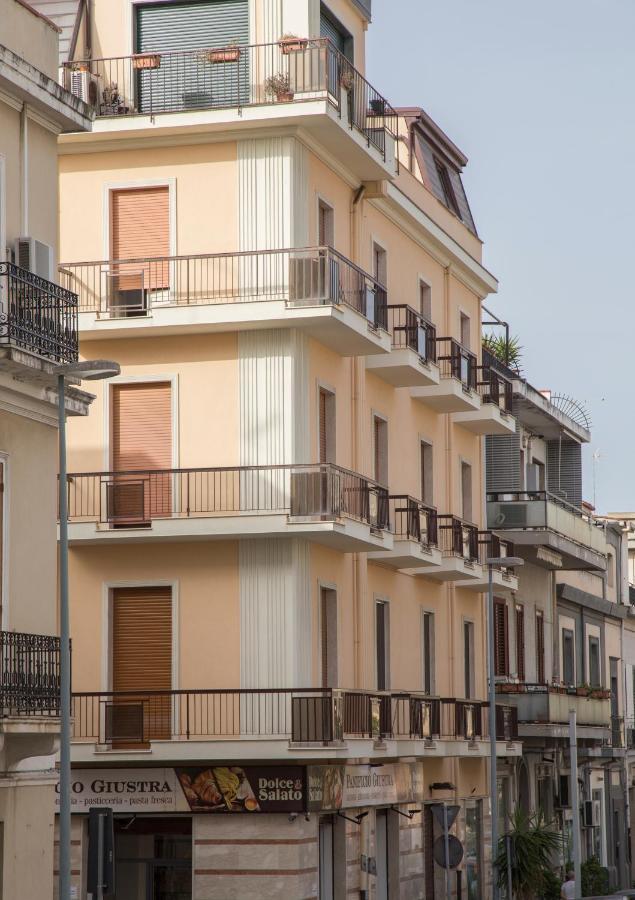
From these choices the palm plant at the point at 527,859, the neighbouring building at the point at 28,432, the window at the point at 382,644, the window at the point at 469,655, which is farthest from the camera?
the window at the point at 469,655

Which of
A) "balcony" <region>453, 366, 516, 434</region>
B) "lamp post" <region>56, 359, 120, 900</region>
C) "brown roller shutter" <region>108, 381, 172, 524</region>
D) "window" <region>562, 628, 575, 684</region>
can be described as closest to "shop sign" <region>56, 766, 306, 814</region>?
"brown roller shutter" <region>108, 381, 172, 524</region>

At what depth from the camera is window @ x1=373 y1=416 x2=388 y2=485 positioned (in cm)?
3838

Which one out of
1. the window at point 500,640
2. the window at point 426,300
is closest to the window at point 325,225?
the window at point 426,300

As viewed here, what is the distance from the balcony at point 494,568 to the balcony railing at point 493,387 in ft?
9.96

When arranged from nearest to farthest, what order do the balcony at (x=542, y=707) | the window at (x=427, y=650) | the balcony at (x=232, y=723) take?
the balcony at (x=232, y=723) < the window at (x=427, y=650) < the balcony at (x=542, y=707)

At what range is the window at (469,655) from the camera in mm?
44250

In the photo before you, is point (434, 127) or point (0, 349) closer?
point (0, 349)

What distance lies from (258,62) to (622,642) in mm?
35946

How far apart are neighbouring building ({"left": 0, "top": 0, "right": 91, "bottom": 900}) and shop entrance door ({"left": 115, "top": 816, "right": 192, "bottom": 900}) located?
9691 mm

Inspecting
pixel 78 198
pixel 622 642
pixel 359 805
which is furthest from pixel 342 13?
pixel 622 642

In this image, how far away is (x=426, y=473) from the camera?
138 ft

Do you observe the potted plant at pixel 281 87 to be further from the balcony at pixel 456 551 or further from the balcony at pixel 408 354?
the balcony at pixel 456 551

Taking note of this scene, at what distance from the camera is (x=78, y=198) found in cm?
3478

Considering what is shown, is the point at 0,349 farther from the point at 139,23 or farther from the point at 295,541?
the point at 139,23
